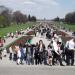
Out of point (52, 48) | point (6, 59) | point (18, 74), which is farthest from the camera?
point (6, 59)

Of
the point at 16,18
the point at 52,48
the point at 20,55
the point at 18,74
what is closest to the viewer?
the point at 18,74

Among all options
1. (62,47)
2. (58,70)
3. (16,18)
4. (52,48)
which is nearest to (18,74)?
(58,70)

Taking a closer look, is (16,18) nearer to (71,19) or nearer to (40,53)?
(71,19)

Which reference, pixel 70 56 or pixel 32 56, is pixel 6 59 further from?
pixel 70 56

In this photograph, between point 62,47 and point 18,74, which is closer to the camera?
point 18,74

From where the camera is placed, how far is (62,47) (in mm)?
19625

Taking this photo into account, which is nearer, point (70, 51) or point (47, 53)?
point (47, 53)

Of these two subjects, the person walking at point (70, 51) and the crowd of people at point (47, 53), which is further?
the person walking at point (70, 51)

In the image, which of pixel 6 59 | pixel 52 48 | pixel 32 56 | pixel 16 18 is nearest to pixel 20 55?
pixel 32 56

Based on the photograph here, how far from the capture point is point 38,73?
48.6 ft

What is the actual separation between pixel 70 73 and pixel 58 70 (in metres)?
0.78

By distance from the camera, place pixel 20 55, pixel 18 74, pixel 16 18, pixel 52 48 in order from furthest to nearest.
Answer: pixel 16 18
pixel 20 55
pixel 52 48
pixel 18 74

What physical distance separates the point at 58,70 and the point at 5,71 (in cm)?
222

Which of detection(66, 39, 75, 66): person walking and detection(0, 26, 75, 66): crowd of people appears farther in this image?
detection(66, 39, 75, 66): person walking
